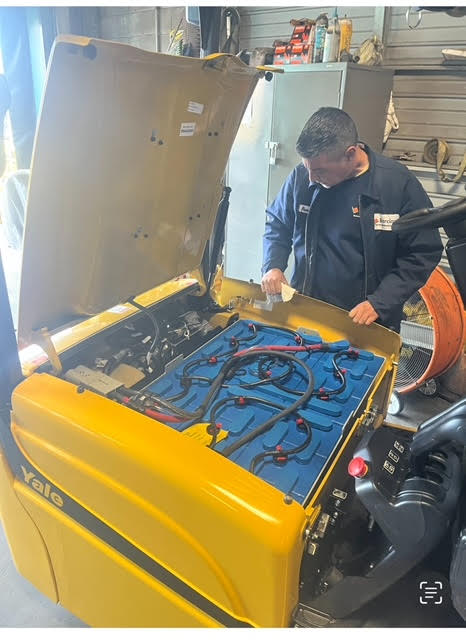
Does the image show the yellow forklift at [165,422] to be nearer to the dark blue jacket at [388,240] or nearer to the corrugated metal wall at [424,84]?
the dark blue jacket at [388,240]

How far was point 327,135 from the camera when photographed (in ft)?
5.52

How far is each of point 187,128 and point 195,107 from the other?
58 millimetres

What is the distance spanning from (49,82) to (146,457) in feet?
2.41

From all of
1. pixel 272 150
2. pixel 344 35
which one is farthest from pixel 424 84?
pixel 272 150

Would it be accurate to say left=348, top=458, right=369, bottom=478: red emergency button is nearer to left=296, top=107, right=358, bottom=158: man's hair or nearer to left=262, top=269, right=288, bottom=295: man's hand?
left=262, top=269, right=288, bottom=295: man's hand

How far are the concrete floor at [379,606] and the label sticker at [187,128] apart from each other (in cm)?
64

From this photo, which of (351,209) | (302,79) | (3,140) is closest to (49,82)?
(351,209)

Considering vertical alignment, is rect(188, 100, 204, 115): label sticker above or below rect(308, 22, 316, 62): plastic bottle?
below

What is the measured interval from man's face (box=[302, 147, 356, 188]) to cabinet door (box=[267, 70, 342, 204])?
1364mm

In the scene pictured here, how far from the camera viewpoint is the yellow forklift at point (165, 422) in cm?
91

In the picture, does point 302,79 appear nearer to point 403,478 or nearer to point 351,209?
point 351,209

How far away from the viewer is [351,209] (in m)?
1.87

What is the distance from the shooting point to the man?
173cm

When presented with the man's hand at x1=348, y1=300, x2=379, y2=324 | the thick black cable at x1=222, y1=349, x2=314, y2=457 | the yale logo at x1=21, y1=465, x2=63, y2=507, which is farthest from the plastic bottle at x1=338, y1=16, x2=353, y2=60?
the yale logo at x1=21, y1=465, x2=63, y2=507
